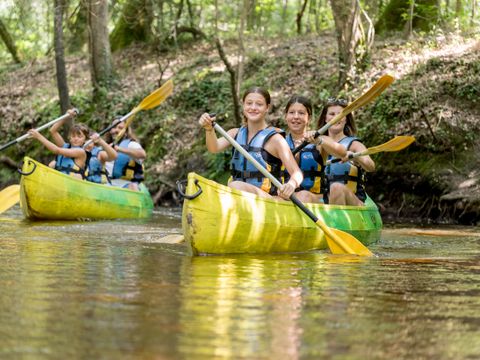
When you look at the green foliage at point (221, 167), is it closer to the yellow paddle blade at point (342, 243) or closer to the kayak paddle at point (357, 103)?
the kayak paddle at point (357, 103)

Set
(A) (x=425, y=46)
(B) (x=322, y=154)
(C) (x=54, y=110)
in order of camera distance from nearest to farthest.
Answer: (B) (x=322, y=154)
(A) (x=425, y=46)
(C) (x=54, y=110)

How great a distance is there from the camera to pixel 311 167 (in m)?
7.70

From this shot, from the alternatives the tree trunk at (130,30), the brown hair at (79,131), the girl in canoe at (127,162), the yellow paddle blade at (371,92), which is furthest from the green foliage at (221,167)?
the tree trunk at (130,30)

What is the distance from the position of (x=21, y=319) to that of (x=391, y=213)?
8346 millimetres

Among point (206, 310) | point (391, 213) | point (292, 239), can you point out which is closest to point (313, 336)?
point (206, 310)

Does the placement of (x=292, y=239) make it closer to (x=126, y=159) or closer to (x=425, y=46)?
(x=126, y=159)

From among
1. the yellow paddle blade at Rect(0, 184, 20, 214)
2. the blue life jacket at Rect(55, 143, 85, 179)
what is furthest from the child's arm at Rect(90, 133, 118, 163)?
Answer: the yellow paddle blade at Rect(0, 184, 20, 214)

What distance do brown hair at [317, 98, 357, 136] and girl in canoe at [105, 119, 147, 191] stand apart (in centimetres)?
377

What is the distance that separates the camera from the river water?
298 centimetres

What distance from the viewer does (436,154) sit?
11.1 meters

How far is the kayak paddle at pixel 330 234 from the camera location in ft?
21.4

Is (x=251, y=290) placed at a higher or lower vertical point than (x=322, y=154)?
lower

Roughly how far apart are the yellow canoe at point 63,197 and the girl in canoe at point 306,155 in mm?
3433

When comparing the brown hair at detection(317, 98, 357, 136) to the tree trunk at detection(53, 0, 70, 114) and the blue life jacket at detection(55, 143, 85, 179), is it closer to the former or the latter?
the blue life jacket at detection(55, 143, 85, 179)
